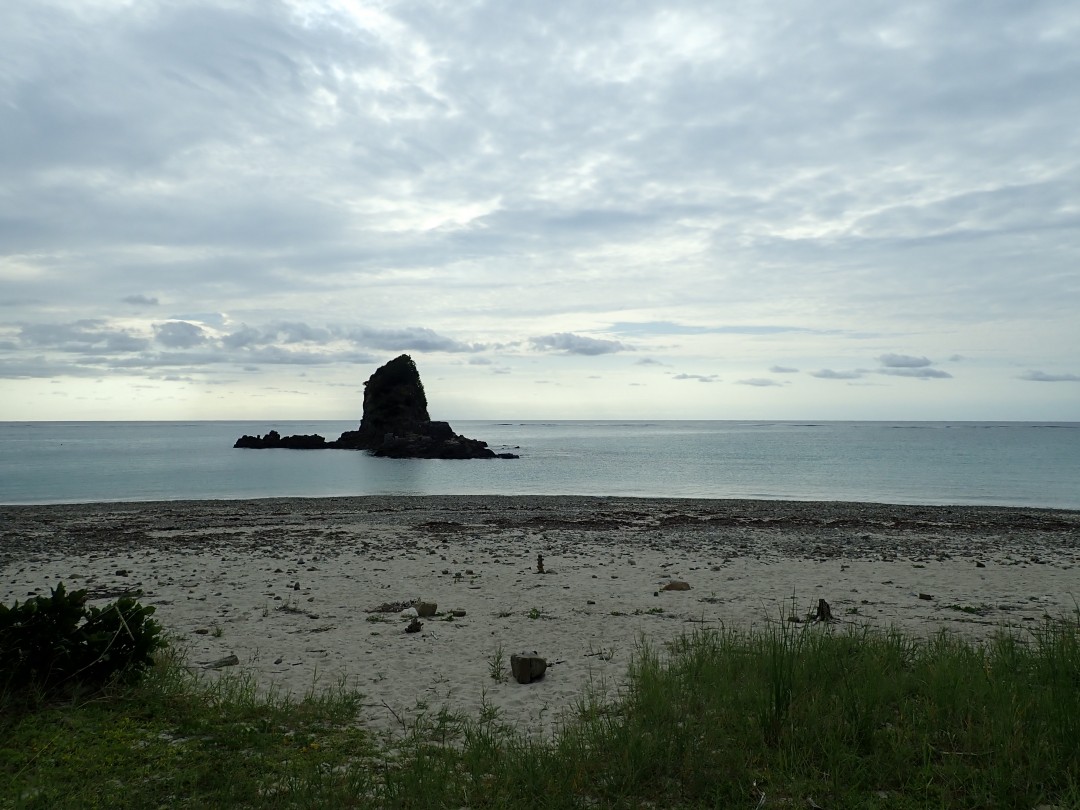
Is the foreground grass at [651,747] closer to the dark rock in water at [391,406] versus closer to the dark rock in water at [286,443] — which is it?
the dark rock in water at [391,406]

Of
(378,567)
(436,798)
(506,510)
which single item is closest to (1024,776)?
(436,798)

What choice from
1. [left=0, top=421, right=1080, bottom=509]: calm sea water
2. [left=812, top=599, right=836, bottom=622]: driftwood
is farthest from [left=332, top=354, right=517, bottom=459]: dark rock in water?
[left=812, top=599, right=836, bottom=622]: driftwood

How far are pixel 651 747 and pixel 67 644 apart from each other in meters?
5.22

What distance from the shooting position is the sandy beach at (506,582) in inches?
343

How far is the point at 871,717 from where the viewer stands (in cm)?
564

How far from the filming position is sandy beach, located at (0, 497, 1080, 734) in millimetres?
8703

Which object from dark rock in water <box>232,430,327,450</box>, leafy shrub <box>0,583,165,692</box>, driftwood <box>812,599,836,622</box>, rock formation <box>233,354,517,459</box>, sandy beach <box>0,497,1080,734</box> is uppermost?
rock formation <box>233,354,517,459</box>

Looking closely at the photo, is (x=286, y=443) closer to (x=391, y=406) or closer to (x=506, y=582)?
(x=391, y=406)

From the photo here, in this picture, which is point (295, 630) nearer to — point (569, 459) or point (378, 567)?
point (378, 567)

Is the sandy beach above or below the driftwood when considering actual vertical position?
below

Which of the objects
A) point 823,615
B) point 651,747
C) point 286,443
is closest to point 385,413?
point 286,443

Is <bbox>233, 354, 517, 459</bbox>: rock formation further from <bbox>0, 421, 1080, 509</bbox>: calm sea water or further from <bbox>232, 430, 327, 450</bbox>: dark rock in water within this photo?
<bbox>0, 421, 1080, 509</bbox>: calm sea water

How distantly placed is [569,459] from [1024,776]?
3125 inches

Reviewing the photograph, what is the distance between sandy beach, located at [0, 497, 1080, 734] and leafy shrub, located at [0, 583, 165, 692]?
150 cm
